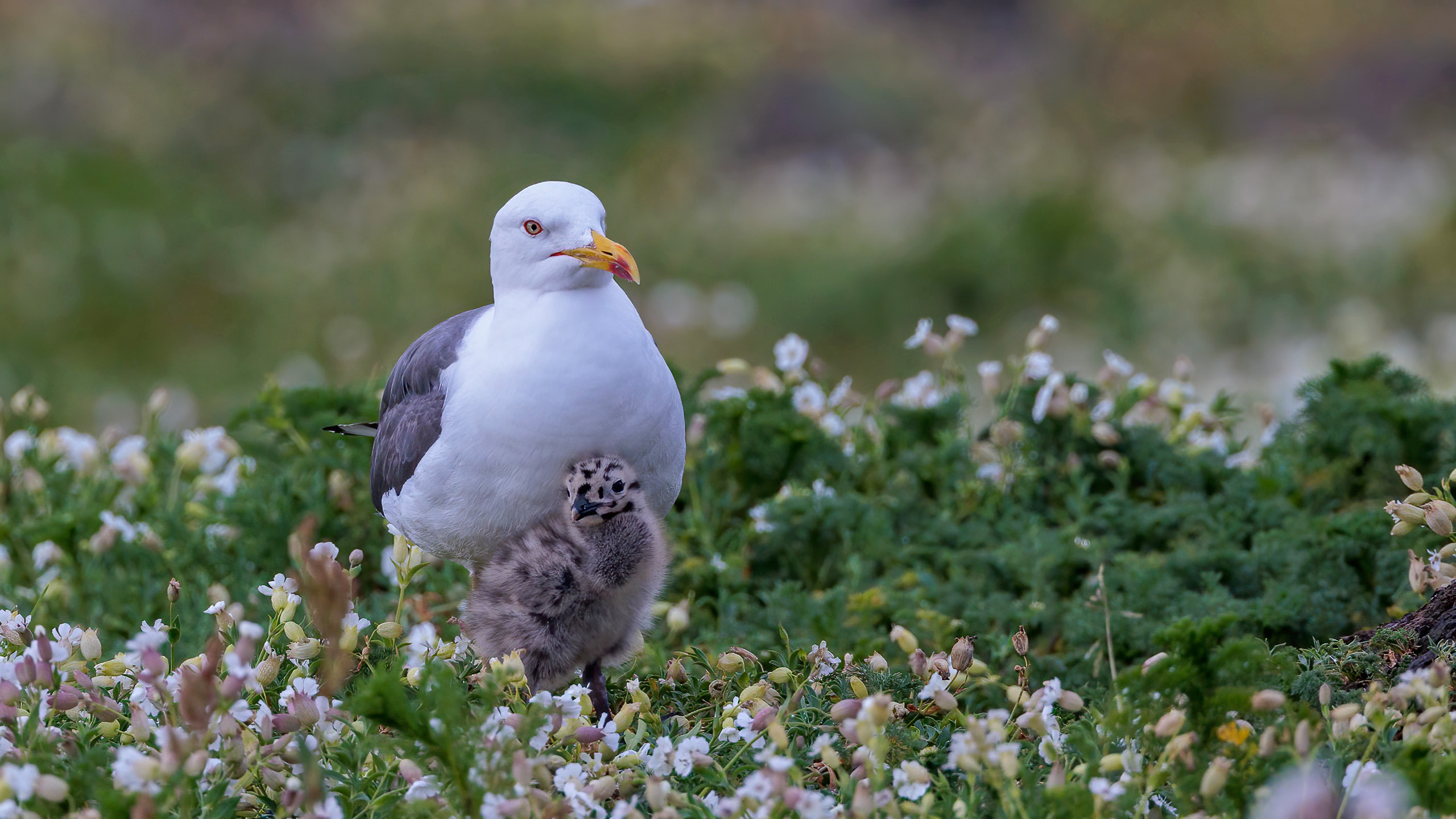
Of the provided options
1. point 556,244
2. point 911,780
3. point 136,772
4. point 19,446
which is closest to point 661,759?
point 911,780

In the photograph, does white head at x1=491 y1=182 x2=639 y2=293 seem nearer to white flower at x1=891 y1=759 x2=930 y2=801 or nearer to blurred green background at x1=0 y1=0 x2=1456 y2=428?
white flower at x1=891 y1=759 x2=930 y2=801

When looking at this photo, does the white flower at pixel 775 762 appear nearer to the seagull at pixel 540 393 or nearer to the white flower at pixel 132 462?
the seagull at pixel 540 393

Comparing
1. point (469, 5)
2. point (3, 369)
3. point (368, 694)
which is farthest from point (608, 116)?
point (368, 694)

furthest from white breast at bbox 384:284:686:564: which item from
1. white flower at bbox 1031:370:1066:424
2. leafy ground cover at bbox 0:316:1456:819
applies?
white flower at bbox 1031:370:1066:424

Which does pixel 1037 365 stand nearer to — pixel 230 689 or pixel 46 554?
pixel 230 689

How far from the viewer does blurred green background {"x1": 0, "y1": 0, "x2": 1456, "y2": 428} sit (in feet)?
30.4

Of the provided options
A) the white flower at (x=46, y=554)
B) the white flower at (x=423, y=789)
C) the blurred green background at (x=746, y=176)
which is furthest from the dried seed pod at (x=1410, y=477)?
the blurred green background at (x=746, y=176)

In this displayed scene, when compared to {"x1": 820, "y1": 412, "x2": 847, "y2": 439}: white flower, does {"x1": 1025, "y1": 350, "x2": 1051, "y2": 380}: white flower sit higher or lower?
higher

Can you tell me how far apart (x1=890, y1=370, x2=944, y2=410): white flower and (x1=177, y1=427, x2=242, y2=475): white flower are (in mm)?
2427

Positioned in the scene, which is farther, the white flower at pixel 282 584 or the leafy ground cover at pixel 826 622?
the white flower at pixel 282 584

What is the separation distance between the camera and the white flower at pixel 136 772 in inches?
85.4

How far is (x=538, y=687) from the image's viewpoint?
10.7ft

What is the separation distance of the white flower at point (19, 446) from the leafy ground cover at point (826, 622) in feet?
0.10

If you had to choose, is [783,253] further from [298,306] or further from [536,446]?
[536,446]
